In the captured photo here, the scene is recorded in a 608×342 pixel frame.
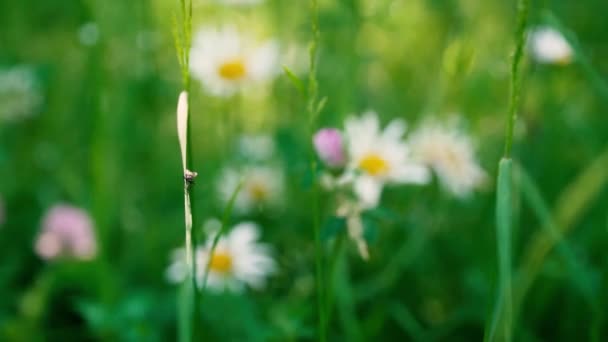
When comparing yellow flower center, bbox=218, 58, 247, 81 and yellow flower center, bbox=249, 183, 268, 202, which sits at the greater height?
yellow flower center, bbox=218, 58, 247, 81

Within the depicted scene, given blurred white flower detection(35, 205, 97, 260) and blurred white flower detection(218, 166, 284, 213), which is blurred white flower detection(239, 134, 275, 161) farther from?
blurred white flower detection(35, 205, 97, 260)

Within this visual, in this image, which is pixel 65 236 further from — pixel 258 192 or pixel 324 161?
pixel 324 161

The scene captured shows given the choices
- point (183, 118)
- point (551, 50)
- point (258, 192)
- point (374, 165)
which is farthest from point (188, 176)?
point (551, 50)

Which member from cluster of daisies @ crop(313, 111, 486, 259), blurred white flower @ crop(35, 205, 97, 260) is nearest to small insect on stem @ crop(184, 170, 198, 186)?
cluster of daisies @ crop(313, 111, 486, 259)

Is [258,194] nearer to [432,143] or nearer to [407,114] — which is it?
[432,143]

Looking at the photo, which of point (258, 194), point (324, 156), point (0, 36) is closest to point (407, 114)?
point (258, 194)

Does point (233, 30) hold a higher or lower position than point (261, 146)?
higher

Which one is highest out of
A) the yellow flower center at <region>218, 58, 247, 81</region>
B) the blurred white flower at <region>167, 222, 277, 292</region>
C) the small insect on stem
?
the yellow flower center at <region>218, 58, 247, 81</region>
